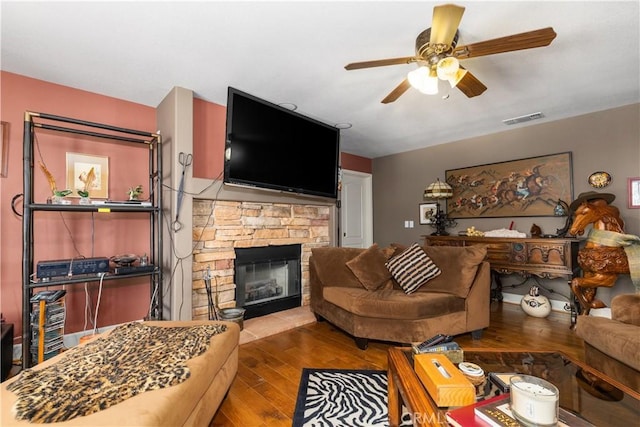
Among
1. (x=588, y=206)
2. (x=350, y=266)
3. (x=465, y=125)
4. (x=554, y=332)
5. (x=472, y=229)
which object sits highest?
(x=465, y=125)

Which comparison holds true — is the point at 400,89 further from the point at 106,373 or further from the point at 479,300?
the point at 106,373

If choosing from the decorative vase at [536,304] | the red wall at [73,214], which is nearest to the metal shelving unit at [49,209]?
the red wall at [73,214]

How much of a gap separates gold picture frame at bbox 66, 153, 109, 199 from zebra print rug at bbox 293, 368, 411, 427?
2389 millimetres

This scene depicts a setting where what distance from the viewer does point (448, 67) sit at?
1618 mm

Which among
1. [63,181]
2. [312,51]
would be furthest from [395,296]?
[63,181]

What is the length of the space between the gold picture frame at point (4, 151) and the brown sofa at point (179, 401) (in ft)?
6.00

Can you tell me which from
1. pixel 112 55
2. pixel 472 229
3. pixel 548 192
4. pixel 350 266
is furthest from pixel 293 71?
pixel 548 192

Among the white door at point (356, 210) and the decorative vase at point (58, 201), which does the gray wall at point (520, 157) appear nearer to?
the white door at point (356, 210)

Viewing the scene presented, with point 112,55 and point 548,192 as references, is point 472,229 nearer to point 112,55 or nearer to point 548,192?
point 548,192

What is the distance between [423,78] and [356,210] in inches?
136

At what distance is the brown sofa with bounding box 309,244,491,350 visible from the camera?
7.54ft

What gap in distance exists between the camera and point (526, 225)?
11.7 feet

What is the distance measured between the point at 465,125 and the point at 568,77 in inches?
47.0

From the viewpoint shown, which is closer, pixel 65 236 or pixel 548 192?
pixel 65 236
